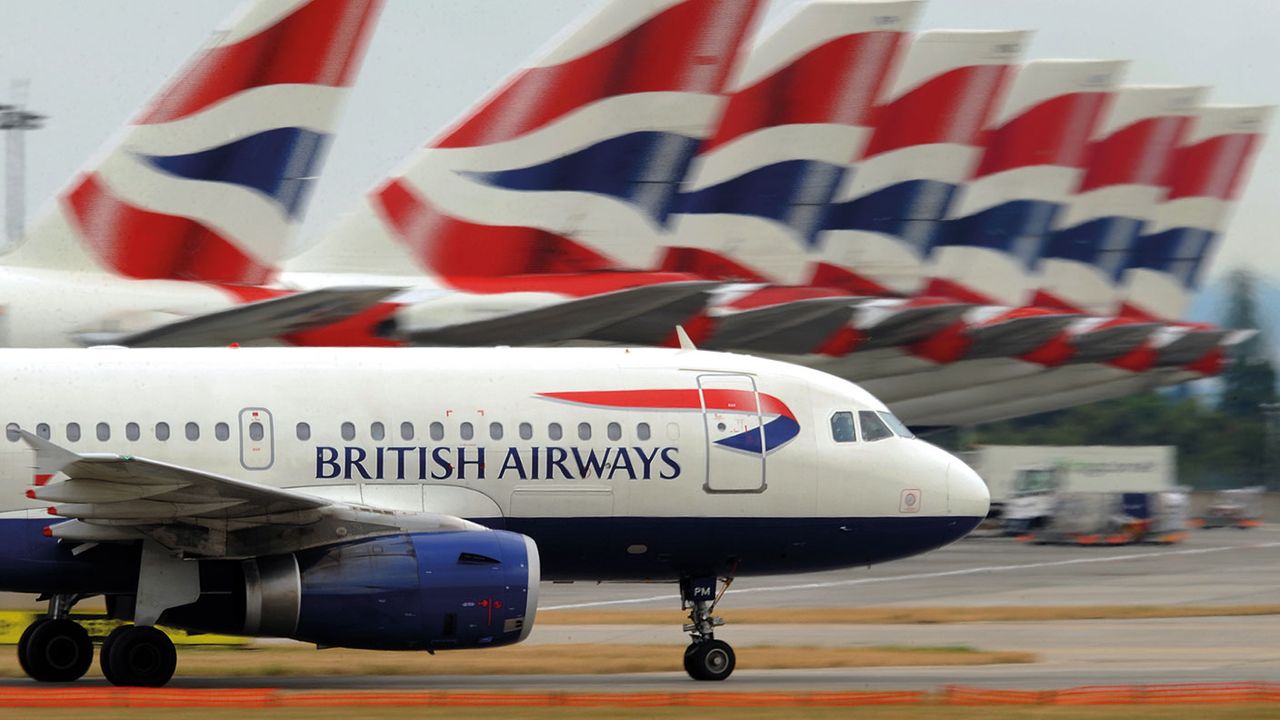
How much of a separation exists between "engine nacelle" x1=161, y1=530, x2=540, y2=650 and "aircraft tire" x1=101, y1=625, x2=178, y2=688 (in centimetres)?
24

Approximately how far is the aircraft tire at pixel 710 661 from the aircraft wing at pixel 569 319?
928 cm

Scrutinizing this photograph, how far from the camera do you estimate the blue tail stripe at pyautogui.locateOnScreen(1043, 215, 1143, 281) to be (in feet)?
180

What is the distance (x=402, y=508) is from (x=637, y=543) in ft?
7.97

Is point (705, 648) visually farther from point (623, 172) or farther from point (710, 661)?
point (623, 172)

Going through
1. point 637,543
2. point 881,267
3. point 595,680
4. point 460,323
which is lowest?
point 595,680

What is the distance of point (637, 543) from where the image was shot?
18.4m

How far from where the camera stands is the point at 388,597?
16.5 m

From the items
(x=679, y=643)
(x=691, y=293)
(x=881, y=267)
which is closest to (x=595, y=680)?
(x=679, y=643)

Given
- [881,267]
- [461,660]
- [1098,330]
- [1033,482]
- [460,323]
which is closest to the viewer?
[461,660]

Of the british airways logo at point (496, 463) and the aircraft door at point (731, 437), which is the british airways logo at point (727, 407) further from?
the british airways logo at point (496, 463)

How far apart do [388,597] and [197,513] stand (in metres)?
1.86

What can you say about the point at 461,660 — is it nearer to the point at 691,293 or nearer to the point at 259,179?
the point at 259,179

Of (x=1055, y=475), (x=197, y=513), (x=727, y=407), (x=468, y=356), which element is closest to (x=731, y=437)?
(x=727, y=407)

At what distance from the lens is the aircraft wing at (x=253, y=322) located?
23.1 metres
